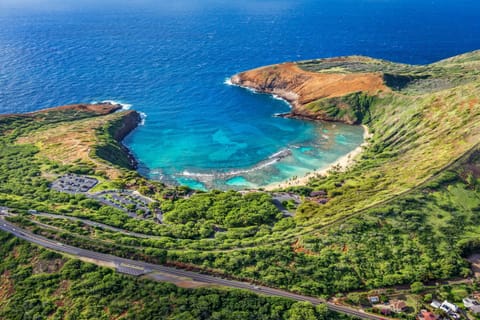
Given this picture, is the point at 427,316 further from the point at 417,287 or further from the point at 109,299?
the point at 109,299

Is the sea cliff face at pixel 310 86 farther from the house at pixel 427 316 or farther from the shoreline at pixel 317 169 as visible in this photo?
the house at pixel 427 316

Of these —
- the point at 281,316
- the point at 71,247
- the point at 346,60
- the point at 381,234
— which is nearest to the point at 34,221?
the point at 71,247

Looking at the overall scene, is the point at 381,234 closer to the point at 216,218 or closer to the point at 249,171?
the point at 216,218

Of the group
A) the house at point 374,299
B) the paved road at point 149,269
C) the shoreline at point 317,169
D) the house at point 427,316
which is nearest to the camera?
the house at point 427,316

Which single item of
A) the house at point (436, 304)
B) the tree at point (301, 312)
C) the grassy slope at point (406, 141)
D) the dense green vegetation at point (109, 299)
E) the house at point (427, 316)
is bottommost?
the dense green vegetation at point (109, 299)

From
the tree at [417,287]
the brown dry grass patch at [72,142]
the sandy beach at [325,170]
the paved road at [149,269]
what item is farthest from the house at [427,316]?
the brown dry grass patch at [72,142]

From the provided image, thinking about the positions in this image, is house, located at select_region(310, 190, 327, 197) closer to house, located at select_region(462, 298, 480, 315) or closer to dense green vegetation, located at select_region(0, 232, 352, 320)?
dense green vegetation, located at select_region(0, 232, 352, 320)

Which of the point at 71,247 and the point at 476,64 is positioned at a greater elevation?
the point at 476,64
